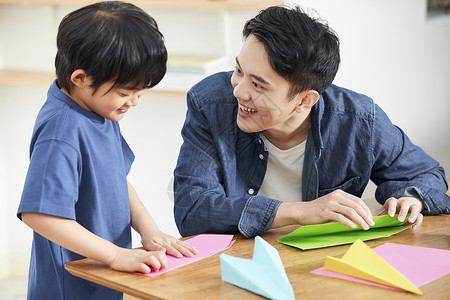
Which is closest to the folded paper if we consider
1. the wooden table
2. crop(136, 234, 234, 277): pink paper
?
the wooden table

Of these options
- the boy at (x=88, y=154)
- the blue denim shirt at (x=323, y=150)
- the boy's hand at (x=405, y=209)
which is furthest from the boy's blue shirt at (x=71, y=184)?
the boy's hand at (x=405, y=209)

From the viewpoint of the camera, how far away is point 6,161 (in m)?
3.23

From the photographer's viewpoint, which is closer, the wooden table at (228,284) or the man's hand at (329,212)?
the wooden table at (228,284)

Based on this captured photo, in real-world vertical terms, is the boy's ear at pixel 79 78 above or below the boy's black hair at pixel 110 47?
below

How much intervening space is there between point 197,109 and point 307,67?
30 centimetres

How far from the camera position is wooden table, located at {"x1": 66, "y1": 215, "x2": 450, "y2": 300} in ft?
3.57

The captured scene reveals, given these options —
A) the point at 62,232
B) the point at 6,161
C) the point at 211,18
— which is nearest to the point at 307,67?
the point at 62,232

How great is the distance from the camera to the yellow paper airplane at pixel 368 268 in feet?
3.64

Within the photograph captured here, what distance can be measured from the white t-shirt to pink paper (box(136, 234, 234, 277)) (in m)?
0.38

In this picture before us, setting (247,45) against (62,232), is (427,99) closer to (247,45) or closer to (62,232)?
(247,45)

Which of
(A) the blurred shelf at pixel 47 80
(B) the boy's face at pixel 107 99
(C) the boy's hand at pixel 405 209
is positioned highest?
(B) the boy's face at pixel 107 99

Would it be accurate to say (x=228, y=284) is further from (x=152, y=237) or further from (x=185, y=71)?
(x=185, y=71)

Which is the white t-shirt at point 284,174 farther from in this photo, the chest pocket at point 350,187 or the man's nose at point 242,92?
the man's nose at point 242,92

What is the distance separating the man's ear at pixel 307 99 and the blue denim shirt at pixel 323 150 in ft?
0.11
